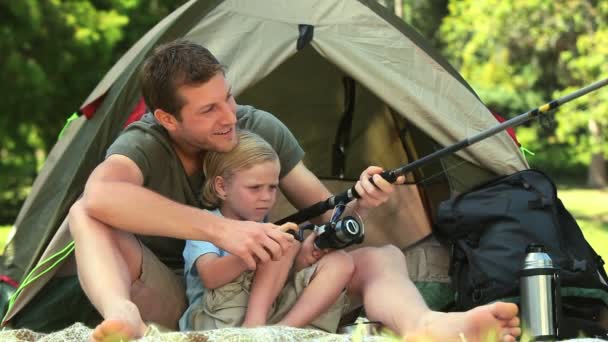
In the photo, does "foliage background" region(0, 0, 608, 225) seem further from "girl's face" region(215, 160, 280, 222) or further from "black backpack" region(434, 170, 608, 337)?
"girl's face" region(215, 160, 280, 222)

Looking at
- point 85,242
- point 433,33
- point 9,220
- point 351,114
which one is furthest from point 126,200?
point 433,33

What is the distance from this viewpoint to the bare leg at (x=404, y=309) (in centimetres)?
220

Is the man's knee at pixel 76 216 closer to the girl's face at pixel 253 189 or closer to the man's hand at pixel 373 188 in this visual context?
the girl's face at pixel 253 189

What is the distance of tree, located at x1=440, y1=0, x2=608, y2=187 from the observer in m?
11.6

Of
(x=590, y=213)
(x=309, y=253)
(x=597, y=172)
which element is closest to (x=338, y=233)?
(x=309, y=253)

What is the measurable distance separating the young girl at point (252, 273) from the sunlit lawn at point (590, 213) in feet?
13.8

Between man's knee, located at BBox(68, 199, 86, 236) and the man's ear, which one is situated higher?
the man's ear

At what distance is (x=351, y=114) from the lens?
4.10 m

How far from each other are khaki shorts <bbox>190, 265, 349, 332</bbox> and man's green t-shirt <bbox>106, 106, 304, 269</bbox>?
0.30 metres

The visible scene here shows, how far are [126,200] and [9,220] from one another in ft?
26.5

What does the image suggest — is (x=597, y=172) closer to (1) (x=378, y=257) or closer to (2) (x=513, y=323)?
(1) (x=378, y=257)

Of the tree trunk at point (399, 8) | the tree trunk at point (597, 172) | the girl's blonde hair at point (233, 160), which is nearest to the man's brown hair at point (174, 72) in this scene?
the girl's blonde hair at point (233, 160)

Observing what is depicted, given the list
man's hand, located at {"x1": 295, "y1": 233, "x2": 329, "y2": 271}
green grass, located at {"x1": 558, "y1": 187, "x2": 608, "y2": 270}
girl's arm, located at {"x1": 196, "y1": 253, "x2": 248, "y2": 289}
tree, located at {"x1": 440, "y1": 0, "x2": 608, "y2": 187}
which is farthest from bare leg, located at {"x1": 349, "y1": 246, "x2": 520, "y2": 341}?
tree, located at {"x1": 440, "y1": 0, "x2": 608, "y2": 187}

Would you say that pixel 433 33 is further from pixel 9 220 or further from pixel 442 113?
pixel 442 113
